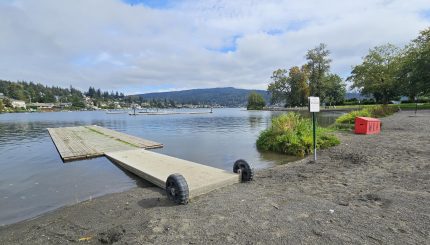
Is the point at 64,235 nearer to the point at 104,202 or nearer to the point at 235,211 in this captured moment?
the point at 104,202

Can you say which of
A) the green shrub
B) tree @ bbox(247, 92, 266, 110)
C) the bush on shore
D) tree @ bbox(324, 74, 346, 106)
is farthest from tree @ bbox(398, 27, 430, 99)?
tree @ bbox(247, 92, 266, 110)

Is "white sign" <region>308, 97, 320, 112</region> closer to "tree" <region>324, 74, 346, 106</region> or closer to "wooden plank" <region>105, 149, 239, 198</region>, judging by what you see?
"wooden plank" <region>105, 149, 239, 198</region>

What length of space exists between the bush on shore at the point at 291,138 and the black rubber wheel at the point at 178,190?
290 inches

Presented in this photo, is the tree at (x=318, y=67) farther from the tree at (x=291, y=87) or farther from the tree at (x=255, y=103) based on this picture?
the tree at (x=255, y=103)

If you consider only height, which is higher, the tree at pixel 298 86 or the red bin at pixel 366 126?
the tree at pixel 298 86

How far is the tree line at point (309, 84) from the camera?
68.6m

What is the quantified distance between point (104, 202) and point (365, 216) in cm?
510

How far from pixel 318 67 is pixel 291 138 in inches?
2473

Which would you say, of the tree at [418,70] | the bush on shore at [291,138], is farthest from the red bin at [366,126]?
the tree at [418,70]

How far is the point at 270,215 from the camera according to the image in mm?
4410

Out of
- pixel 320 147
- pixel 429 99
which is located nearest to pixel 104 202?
pixel 320 147

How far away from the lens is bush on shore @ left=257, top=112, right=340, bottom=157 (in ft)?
38.7

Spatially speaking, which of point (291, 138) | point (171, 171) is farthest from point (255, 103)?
point (171, 171)

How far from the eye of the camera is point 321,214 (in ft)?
14.2
